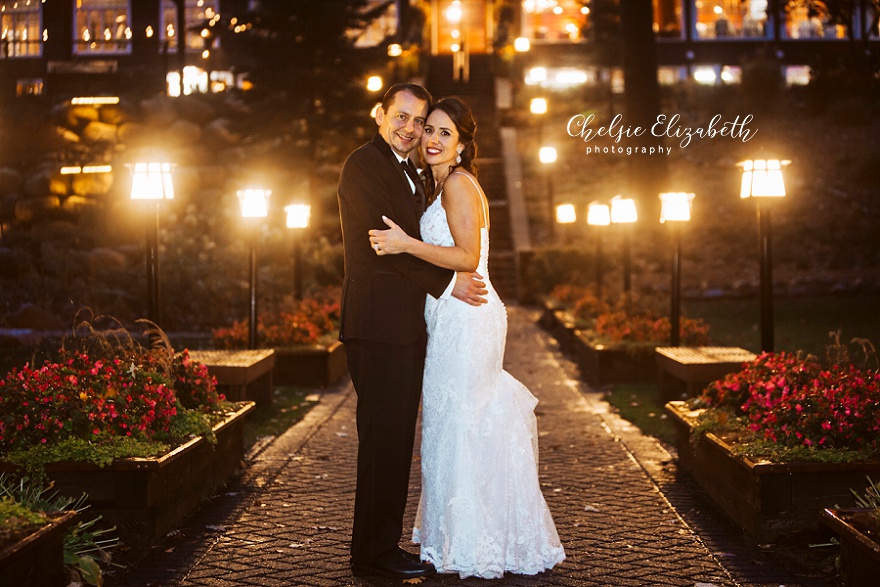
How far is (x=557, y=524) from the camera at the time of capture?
673 centimetres

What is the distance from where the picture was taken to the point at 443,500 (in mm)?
5750

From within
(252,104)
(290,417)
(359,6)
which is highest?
(359,6)

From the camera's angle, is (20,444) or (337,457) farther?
(337,457)

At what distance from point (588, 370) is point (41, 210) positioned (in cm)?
1739

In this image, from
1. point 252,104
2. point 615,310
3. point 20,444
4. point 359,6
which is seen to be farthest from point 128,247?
point 20,444

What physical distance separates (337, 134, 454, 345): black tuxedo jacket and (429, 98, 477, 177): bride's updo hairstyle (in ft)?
1.17

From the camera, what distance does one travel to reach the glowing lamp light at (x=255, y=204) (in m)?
13.3

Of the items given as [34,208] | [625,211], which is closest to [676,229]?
[625,211]

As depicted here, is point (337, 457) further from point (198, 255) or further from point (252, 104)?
→ point (252, 104)

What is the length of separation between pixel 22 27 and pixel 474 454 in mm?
39806

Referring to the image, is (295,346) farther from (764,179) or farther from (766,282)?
(764,179)

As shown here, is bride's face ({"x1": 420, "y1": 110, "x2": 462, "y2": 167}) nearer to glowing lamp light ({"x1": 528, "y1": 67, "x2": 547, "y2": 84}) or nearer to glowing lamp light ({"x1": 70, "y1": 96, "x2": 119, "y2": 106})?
glowing lamp light ({"x1": 70, "y1": 96, "x2": 119, "y2": 106})

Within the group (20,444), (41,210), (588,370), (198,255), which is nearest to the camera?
(20,444)

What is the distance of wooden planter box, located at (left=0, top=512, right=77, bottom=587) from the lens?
14.1 ft
